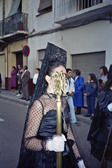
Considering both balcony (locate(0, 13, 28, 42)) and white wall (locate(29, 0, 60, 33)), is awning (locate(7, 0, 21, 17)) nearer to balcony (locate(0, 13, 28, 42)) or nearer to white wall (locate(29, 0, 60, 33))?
balcony (locate(0, 13, 28, 42))

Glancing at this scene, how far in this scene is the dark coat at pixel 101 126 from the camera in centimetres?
314

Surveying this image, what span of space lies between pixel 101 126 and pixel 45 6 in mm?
9888

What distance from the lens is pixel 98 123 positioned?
3.25 meters

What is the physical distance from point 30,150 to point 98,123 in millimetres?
1852

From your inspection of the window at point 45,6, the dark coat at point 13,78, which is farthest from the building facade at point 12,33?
the window at point 45,6

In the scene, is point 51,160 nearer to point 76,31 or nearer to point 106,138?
point 106,138

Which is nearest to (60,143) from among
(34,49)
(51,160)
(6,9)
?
(51,160)

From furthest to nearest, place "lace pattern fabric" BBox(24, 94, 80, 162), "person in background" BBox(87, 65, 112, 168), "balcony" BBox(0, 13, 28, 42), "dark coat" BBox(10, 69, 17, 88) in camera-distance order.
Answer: "dark coat" BBox(10, 69, 17, 88) < "balcony" BBox(0, 13, 28, 42) < "person in background" BBox(87, 65, 112, 168) < "lace pattern fabric" BBox(24, 94, 80, 162)

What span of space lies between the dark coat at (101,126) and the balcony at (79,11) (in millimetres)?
5161

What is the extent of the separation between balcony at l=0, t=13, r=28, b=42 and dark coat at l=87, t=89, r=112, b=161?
1070cm

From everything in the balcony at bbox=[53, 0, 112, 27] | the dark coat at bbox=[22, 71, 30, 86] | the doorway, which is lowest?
the dark coat at bbox=[22, 71, 30, 86]

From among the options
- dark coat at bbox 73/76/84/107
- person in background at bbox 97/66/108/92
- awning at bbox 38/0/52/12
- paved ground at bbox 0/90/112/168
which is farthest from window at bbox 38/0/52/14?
paved ground at bbox 0/90/112/168

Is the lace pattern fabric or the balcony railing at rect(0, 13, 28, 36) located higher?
the balcony railing at rect(0, 13, 28, 36)

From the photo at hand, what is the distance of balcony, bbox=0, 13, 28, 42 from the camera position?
42.5ft
